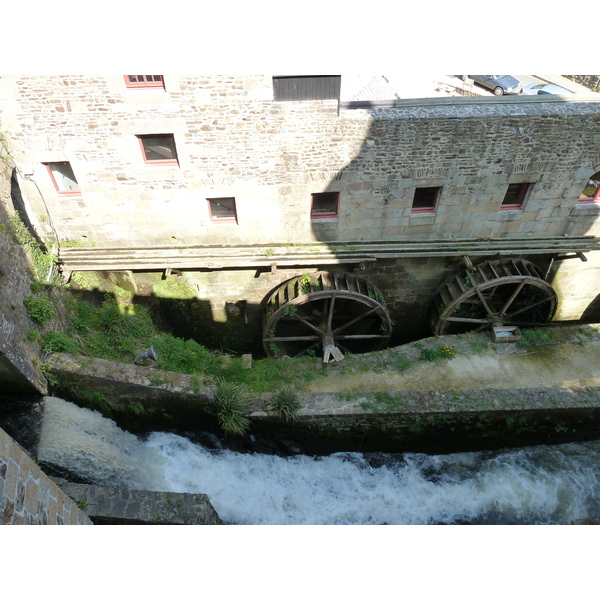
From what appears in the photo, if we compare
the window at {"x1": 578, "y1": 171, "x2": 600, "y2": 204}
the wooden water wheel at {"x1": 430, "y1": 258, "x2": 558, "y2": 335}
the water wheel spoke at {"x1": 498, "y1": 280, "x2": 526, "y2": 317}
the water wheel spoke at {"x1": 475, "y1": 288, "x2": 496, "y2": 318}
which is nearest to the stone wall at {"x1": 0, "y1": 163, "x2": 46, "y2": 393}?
the wooden water wheel at {"x1": 430, "y1": 258, "x2": 558, "y2": 335}

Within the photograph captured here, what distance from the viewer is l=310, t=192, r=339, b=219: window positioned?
10.6 meters

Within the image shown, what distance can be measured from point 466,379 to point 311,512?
187 inches

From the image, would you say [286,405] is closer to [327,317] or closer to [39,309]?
[327,317]

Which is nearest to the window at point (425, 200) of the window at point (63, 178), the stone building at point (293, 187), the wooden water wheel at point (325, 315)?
the stone building at point (293, 187)

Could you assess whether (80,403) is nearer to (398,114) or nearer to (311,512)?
(311,512)

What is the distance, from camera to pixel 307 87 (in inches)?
344

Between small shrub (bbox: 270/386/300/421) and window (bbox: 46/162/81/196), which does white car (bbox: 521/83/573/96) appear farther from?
window (bbox: 46/162/81/196)

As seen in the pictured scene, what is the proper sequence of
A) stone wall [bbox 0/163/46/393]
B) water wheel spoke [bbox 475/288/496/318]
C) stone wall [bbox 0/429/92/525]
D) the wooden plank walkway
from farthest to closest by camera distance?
water wheel spoke [bbox 475/288/496/318], the wooden plank walkway, stone wall [bbox 0/163/46/393], stone wall [bbox 0/429/92/525]

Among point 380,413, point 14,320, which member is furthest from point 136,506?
point 380,413

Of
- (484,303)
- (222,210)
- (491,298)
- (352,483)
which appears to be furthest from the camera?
(491,298)

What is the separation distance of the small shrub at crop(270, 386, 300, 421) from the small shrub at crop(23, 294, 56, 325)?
4.85 m

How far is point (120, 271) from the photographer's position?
11.1 metres

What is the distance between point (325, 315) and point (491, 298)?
194 inches

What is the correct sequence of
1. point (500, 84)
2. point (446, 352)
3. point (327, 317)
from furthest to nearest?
point (500, 84), point (327, 317), point (446, 352)
